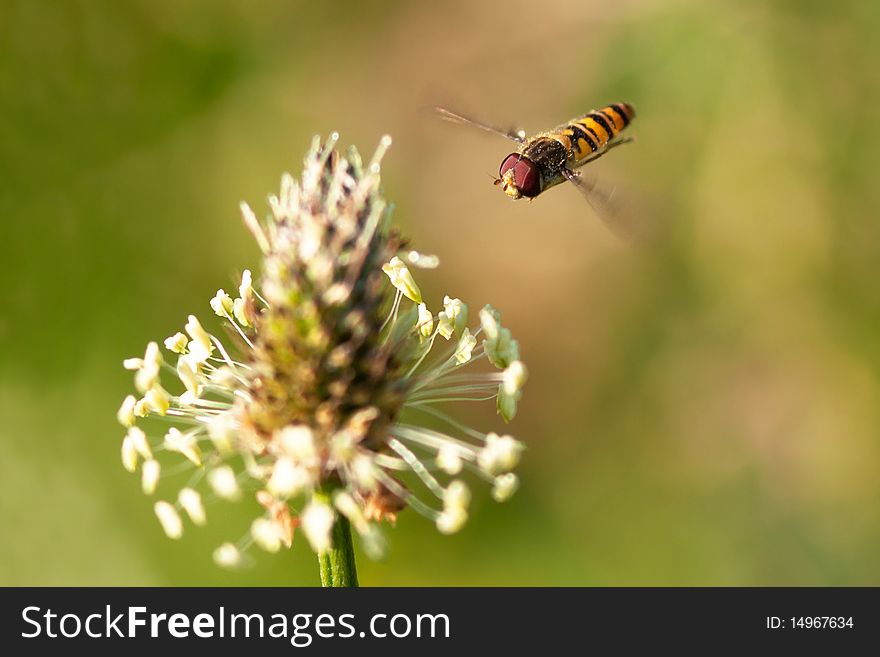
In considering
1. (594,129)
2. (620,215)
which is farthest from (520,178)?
(594,129)

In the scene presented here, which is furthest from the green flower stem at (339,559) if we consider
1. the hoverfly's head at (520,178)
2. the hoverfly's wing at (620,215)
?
the hoverfly's head at (520,178)

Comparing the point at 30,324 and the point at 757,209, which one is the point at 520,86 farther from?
the point at 30,324

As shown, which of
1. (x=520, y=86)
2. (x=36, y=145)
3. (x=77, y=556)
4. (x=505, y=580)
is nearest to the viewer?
(x=77, y=556)

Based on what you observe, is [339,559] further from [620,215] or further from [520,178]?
[520,178]

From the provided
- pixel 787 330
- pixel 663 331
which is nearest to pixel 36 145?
pixel 663 331

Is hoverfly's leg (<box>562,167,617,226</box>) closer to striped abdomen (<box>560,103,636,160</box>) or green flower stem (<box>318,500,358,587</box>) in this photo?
striped abdomen (<box>560,103,636,160</box>)
